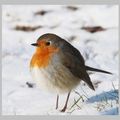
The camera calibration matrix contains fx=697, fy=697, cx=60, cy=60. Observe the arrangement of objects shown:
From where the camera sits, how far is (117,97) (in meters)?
6.27

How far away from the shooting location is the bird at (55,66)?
5.85 m

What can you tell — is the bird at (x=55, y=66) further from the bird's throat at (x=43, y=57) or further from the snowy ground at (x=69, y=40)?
the snowy ground at (x=69, y=40)

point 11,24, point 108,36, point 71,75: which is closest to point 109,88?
point 71,75

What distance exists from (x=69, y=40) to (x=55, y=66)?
198 centimetres

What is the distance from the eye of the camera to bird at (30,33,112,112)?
5848 millimetres

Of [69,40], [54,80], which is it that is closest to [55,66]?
[54,80]

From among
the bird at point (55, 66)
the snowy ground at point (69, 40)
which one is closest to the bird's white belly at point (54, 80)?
the bird at point (55, 66)

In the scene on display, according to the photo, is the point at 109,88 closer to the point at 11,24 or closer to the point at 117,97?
the point at 117,97

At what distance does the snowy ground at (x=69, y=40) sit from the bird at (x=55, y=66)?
24cm

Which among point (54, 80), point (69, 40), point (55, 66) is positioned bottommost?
point (54, 80)

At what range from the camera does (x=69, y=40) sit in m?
7.80

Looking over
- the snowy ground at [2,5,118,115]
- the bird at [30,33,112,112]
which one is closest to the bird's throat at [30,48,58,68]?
the bird at [30,33,112,112]

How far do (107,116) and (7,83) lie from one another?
3.89ft

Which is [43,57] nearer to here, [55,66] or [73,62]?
[55,66]
